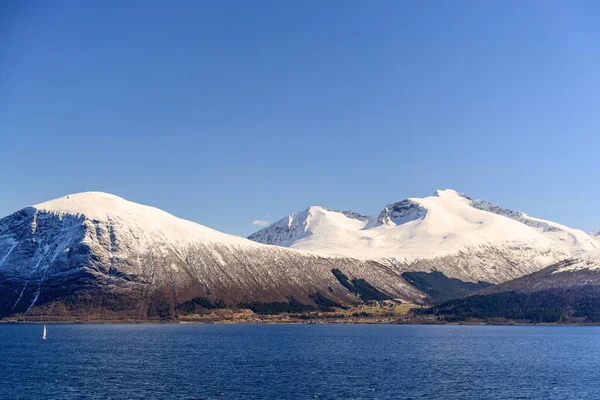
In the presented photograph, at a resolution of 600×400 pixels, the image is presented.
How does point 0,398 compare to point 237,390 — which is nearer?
point 0,398

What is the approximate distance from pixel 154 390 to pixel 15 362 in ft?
221

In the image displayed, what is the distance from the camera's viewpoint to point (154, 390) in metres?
139

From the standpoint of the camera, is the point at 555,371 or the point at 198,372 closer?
the point at 198,372

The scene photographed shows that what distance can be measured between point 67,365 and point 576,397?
125m

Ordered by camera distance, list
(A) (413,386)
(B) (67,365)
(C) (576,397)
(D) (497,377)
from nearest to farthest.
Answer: (C) (576,397), (A) (413,386), (D) (497,377), (B) (67,365)

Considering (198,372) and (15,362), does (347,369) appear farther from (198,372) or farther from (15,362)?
(15,362)

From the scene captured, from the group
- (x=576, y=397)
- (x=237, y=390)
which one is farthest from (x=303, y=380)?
(x=576, y=397)

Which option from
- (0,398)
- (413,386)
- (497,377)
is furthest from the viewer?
(497,377)

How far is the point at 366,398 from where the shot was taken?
132125 millimetres

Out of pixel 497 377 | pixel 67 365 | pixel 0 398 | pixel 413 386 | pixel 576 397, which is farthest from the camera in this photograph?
pixel 67 365

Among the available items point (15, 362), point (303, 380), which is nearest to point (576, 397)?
point (303, 380)

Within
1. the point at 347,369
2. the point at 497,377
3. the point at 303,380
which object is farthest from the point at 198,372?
the point at 497,377

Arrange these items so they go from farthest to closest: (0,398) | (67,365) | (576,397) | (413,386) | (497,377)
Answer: (67,365) < (497,377) < (413,386) < (576,397) < (0,398)

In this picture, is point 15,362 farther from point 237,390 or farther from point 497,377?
point 497,377
